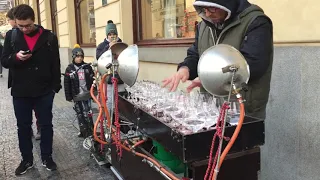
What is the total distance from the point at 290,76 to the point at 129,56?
154cm

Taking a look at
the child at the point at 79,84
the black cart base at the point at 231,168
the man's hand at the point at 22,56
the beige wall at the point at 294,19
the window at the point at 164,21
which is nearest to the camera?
the black cart base at the point at 231,168

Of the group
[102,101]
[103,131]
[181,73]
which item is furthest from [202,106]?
[103,131]

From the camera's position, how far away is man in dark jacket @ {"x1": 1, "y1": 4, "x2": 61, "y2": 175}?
369 centimetres

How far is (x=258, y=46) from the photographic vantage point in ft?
6.57

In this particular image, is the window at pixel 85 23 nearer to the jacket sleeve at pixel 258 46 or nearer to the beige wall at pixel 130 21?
the beige wall at pixel 130 21

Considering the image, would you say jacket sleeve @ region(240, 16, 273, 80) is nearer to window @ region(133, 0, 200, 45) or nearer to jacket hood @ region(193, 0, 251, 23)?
jacket hood @ region(193, 0, 251, 23)

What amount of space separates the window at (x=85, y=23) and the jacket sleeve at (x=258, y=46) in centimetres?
746

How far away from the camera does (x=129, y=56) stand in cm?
233

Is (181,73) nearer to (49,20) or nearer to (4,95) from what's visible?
(4,95)

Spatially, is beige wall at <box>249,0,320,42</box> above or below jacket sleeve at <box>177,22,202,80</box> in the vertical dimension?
above

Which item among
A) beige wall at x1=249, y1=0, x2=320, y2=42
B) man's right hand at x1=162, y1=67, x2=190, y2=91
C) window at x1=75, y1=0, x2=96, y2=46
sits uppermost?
window at x1=75, y1=0, x2=96, y2=46

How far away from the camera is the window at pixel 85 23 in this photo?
9.27 m

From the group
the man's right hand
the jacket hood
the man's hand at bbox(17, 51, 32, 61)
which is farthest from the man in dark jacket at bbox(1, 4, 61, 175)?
the jacket hood

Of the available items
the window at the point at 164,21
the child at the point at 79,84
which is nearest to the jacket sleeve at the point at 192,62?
the window at the point at 164,21
